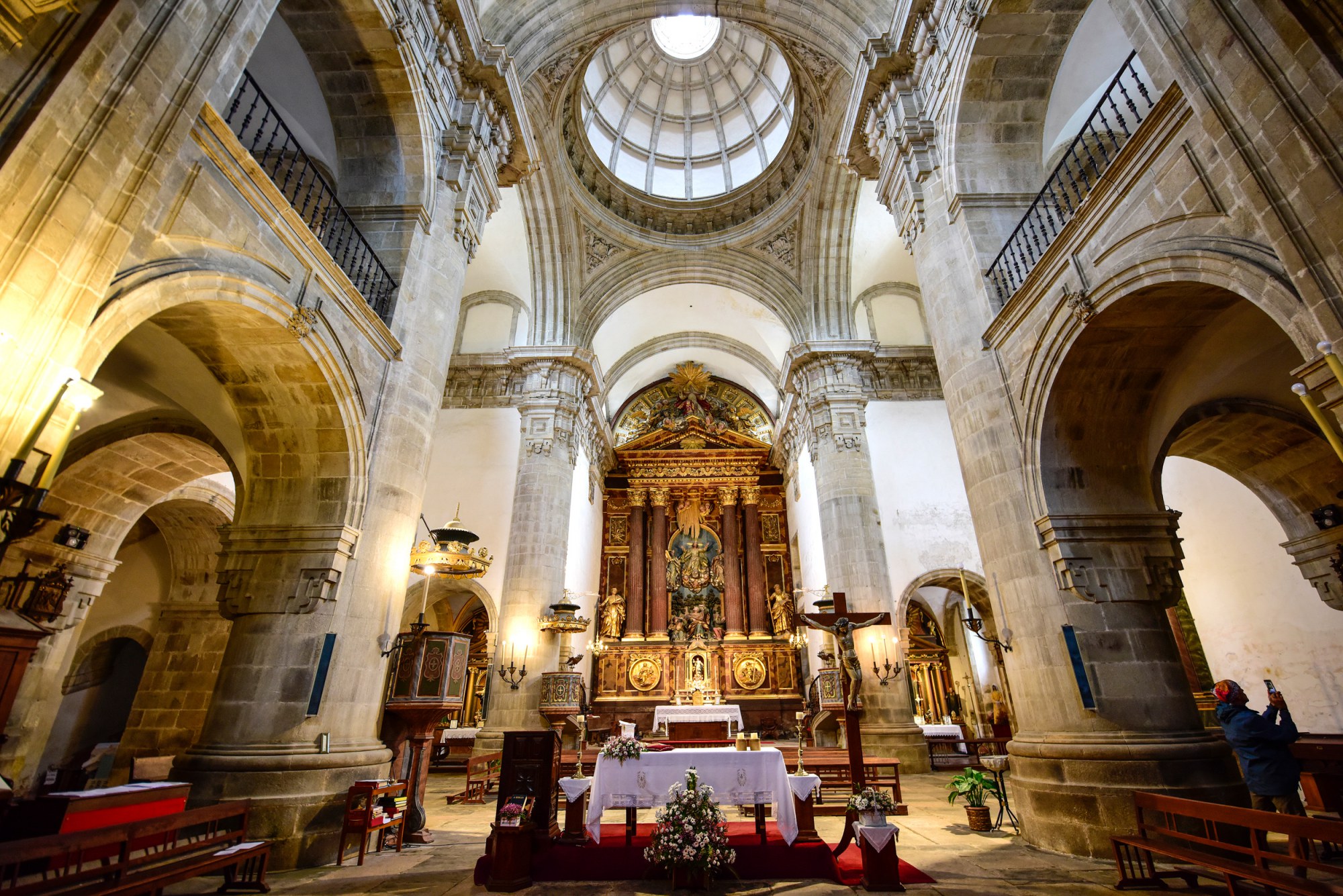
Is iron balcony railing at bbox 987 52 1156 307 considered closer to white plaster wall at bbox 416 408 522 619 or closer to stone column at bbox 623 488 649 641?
white plaster wall at bbox 416 408 522 619

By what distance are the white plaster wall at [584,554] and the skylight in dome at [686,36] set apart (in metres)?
11.6

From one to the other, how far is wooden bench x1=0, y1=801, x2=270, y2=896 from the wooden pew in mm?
4149

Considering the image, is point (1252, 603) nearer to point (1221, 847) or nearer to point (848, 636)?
point (848, 636)

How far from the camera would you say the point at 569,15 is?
10.1 metres

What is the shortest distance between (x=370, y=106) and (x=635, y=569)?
44.7ft

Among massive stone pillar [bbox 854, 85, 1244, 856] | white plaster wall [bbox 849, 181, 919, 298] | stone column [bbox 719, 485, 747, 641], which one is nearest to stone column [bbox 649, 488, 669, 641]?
stone column [bbox 719, 485, 747, 641]

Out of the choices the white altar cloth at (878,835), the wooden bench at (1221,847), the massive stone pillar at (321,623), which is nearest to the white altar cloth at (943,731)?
the wooden bench at (1221,847)

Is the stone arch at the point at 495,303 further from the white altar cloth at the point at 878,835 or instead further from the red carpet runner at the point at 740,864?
the white altar cloth at the point at 878,835

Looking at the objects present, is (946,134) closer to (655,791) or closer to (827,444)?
(827,444)

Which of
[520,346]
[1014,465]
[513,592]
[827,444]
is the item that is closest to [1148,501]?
[1014,465]

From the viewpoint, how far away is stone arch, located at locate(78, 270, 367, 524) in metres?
5.18

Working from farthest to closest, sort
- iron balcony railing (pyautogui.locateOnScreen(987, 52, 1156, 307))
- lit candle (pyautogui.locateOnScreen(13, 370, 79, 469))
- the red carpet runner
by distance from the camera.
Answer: iron balcony railing (pyautogui.locateOnScreen(987, 52, 1156, 307)) → the red carpet runner → lit candle (pyautogui.locateOnScreen(13, 370, 79, 469))

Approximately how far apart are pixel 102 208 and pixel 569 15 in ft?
29.7

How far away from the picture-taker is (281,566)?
5.61 meters
